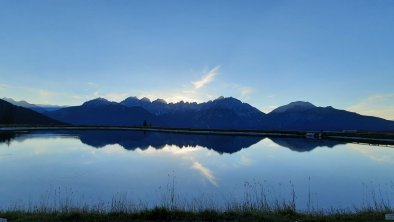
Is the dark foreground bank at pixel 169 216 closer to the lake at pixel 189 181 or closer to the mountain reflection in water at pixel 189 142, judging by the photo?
the lake at pixel 189 181

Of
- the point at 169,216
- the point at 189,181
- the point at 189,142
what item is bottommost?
the point at 189,181

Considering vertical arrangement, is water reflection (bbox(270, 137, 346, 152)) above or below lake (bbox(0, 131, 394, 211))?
above

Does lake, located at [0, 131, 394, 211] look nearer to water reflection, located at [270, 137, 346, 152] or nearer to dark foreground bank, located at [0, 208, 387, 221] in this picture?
dark foreground bank, located at [0, 208, 387, 221]

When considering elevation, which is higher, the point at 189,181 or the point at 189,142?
the point at 189,142

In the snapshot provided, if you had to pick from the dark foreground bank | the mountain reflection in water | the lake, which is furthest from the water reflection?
the dark foreground bank

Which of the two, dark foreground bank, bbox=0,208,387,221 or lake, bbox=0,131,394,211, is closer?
dark foreground bank, bbox=0,208,387,221

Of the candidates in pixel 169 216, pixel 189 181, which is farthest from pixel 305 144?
pixel 169 216

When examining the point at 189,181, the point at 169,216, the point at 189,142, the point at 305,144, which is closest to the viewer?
the point at 169,216

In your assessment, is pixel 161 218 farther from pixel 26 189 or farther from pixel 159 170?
pixel 159 170

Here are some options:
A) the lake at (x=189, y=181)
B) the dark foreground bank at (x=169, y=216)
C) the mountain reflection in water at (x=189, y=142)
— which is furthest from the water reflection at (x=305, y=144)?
the dark foreground bank at (x=169, y=216)

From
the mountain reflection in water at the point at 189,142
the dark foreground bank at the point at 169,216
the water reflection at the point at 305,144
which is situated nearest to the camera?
the dark foreground bank at the point at 169,216

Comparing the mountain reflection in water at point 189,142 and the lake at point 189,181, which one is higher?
the mountain reflection in water at point 189,142

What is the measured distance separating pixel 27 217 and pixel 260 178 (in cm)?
1915

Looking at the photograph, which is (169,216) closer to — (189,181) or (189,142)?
(189,181)
